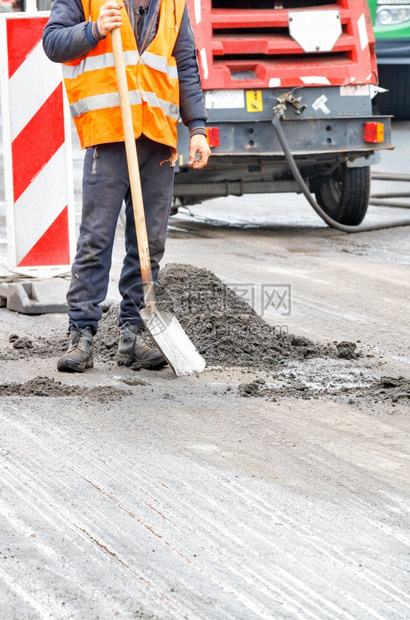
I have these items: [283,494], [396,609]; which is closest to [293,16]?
[283,494]

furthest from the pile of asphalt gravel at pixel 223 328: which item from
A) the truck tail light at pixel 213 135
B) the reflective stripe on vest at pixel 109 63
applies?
the truck tail light at pixel 213 135

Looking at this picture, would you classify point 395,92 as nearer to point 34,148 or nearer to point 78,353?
point 34,148

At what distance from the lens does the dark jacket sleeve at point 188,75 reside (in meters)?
4.41

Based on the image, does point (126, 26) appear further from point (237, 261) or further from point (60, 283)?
point (237, 261)

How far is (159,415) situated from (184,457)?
17.4 inches

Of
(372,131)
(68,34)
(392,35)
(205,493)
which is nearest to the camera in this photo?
(205,493)

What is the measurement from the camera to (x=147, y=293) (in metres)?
4.38

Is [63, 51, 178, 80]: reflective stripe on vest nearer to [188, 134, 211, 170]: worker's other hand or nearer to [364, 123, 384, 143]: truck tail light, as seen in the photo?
[188, 134, 211, 170]: worker's other hand

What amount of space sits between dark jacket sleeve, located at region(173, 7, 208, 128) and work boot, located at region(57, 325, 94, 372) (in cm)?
105

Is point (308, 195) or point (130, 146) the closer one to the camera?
point (130, 146)

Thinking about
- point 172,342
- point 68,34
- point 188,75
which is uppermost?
point 68,34

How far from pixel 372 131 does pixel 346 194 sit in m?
0.76

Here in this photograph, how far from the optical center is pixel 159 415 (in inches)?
145

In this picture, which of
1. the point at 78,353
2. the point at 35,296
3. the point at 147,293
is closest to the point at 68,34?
the point at 147,293
